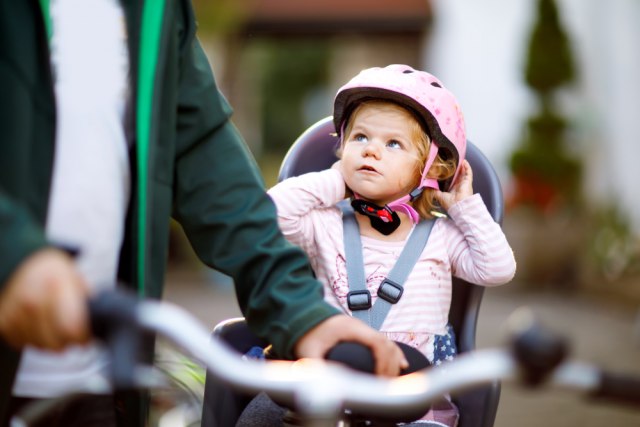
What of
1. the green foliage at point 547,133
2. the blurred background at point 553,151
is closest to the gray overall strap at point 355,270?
the blurred background at point 553,151

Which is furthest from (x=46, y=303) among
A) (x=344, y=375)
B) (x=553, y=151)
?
(x=553, y=151)

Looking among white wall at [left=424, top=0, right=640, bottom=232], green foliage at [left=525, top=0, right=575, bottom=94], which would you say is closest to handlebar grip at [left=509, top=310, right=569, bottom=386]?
white wall at [left=424, top=0, right=640, bottom=232]

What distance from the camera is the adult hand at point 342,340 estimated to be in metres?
1.50

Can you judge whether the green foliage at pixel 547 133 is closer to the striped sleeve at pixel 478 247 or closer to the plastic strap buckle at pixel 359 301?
the striped sleeve at pixel 478 247

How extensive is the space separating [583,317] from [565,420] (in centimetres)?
297

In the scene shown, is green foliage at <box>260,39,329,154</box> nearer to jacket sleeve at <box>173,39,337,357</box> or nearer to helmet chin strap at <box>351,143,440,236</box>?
helmet chin strap at <box>351,143,440,236</box>

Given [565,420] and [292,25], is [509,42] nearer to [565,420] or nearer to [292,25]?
[292,25]

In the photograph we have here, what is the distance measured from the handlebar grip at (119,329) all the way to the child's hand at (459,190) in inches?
54.5

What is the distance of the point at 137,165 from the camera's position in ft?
5.27

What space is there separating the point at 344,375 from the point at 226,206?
609mm

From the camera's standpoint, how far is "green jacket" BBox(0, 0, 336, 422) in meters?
1.47

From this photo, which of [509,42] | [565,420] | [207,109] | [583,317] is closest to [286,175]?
[207,109]

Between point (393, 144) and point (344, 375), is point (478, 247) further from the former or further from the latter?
point (344, 375)

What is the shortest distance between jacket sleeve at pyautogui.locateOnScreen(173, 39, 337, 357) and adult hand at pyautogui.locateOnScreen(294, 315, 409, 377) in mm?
87
